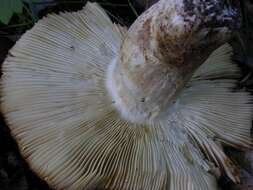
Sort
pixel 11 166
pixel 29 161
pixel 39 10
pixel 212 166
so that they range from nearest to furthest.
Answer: pixel 29 161
pixel 212 166
pixel 11 166
pixel 39 10

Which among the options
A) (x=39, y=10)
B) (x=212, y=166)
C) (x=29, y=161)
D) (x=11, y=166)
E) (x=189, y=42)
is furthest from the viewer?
(x=39, y=10)

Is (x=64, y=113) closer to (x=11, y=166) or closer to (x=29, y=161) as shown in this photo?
(x=29, y=161)

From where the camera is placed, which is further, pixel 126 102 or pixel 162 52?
pixel 126 102

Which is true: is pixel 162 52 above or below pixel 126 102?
above

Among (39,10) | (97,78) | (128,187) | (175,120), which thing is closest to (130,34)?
(97,78)
